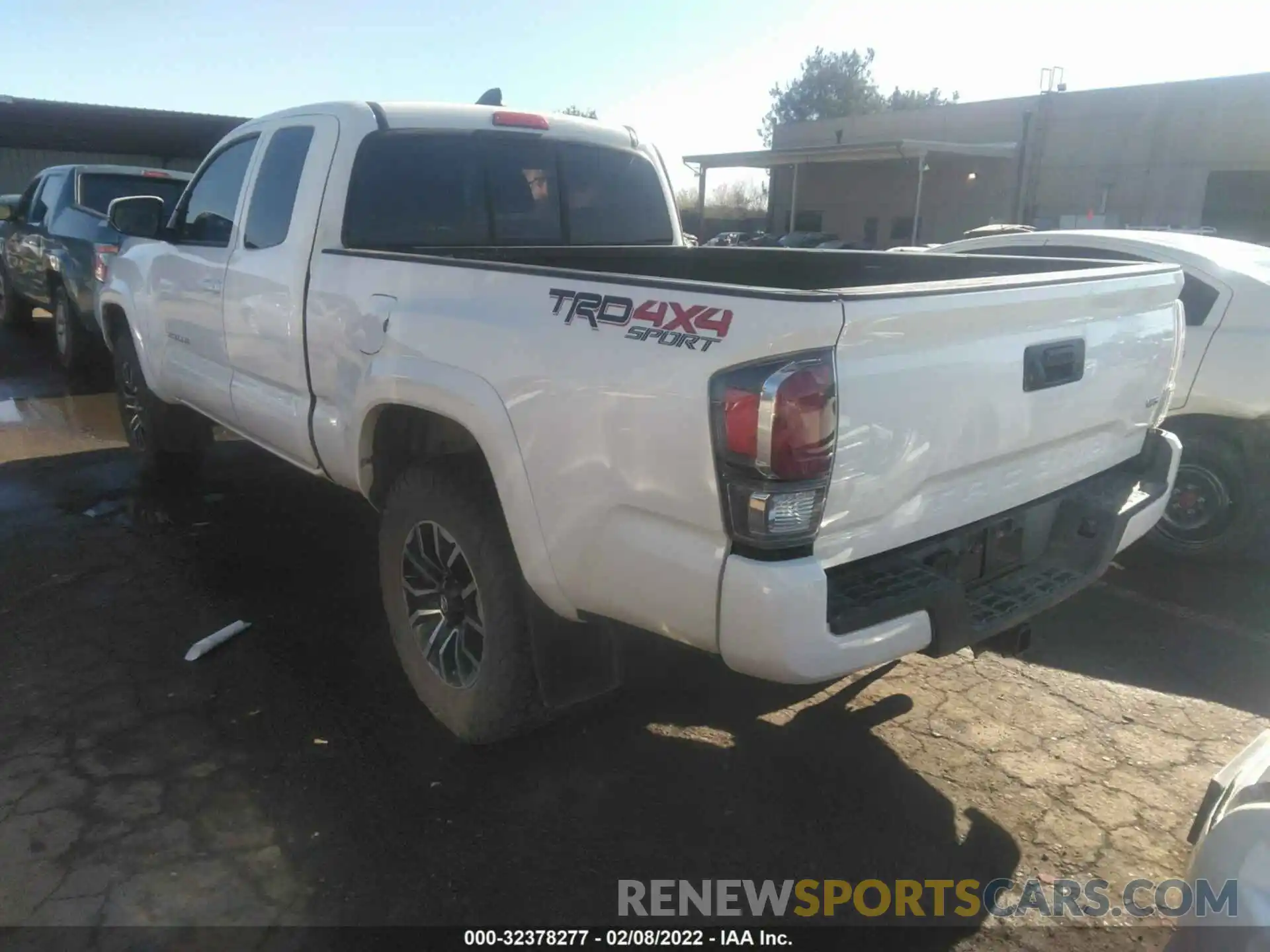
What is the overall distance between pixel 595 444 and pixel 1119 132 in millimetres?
31730

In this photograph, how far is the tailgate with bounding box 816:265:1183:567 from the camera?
227 centimetres

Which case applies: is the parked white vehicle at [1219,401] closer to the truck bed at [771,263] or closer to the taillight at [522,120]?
the truck bed at [771,263]

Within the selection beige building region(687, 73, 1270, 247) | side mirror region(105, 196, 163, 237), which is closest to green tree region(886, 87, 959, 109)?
beige building region(687, 73, 1270, 247)

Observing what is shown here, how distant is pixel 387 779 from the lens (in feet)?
10.2

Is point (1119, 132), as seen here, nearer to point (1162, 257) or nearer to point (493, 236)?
point (1162, 257)

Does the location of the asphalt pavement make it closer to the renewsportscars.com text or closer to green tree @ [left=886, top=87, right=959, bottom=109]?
the renewsportscars.com text

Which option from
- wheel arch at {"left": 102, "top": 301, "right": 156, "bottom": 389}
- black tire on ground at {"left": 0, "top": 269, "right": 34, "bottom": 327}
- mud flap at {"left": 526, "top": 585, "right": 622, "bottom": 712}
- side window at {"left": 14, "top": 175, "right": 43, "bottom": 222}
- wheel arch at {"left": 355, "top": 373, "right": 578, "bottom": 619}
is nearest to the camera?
wheel arch at {"left": 355, "top": 373, "right": 578, "bottom": 619}

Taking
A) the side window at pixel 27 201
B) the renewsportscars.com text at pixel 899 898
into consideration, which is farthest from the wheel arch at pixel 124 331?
the side window at pixel 27 201

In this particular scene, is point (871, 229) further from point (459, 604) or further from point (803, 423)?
point (803, 423)

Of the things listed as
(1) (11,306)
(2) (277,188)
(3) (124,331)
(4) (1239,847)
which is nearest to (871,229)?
(1) (11,306)

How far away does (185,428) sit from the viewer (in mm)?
6000

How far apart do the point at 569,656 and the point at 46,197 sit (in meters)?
9.95

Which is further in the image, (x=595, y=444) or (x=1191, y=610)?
(x=1191, y=610)

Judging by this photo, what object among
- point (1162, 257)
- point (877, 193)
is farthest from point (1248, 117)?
point (1162, 257)
